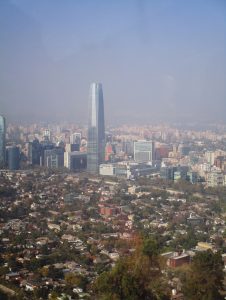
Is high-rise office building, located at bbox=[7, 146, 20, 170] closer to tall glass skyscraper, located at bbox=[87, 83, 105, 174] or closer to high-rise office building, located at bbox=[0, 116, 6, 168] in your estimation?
high-rise office building, located at bbox=[0, 116, 6, 168]

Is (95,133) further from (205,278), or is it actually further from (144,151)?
(205,278)

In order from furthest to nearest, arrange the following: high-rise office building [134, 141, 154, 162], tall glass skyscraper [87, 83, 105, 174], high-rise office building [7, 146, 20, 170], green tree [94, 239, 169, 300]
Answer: high-rise office building [134, 141, 154, 162] → tall glass skyscraper [87, 83, 105, 174] → high-rise office building [7, 146, 20, 170] → green tree [94, 239, 169, 300]

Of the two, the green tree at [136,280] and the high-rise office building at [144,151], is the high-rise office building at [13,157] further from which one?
the green tree at [136,280]

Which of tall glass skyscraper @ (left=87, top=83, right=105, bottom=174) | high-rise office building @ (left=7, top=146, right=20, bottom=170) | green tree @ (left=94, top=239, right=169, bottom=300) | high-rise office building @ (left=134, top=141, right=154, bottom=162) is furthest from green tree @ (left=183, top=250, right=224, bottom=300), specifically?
high-rise office building @ (left=134, top=141, right=154, bottom=162)

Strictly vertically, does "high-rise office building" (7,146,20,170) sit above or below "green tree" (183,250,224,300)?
above

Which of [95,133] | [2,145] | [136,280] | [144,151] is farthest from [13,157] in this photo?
[136,280]

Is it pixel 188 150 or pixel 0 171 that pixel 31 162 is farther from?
pixel 188 150

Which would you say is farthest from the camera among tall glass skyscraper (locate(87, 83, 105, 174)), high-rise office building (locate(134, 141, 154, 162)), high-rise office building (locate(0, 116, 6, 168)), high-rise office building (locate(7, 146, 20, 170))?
high-rise office building (locate(134, 141, 154, 162))
